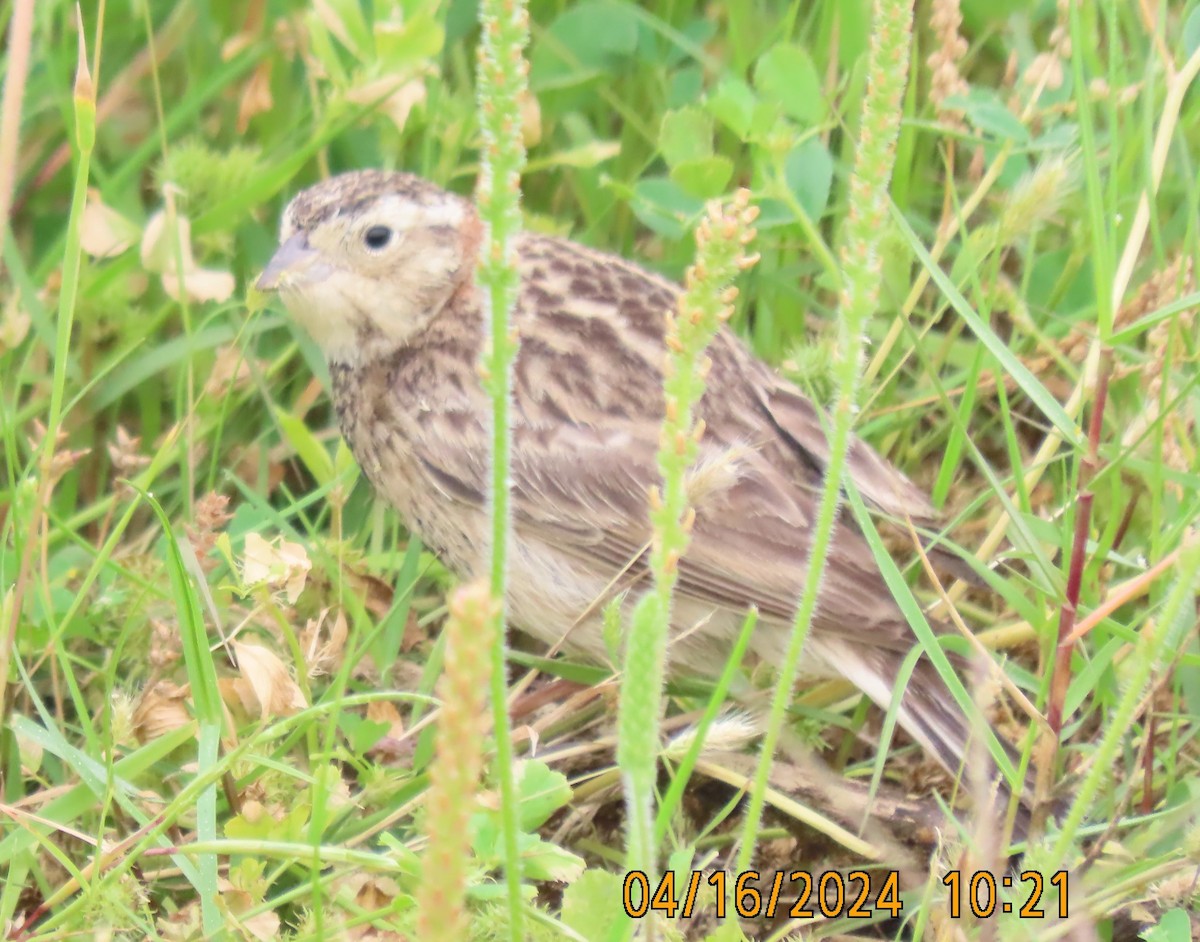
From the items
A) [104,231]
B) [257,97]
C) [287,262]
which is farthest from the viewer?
[257,97]

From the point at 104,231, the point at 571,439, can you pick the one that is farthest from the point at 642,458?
the point at 104,231

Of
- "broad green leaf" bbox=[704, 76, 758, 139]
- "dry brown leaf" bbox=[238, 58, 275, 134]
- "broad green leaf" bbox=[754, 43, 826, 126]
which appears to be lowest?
"broad green leaf" bbox=[704, 76, 758, 139]

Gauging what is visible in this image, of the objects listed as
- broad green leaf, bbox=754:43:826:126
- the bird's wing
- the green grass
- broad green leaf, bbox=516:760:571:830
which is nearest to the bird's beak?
the green grass

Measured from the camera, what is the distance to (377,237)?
12.3 feet

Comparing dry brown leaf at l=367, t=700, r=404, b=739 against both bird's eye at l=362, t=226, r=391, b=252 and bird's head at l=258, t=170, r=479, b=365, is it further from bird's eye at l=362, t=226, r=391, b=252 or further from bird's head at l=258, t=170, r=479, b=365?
bird's eye at l=362, t=226, r=391, b=252

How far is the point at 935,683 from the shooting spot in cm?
332

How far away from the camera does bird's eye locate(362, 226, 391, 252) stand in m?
3.73

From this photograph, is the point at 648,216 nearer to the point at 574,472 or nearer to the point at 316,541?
the point at 574,472

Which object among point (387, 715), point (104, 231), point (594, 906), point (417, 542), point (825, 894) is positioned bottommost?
point (594, 906)

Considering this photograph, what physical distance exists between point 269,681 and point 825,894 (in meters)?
1.16

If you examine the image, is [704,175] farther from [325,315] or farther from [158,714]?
[158,714]

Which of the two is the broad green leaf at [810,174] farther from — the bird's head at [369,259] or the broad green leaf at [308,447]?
the broad green leaf at [308,447]

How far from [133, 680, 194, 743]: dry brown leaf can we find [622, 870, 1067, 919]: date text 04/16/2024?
1007mm

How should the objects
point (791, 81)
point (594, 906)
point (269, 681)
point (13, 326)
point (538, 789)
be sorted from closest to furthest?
point (594, 906) < point (538, 789) < point (269, 681) < point (791, 81) < point (13, 326)
